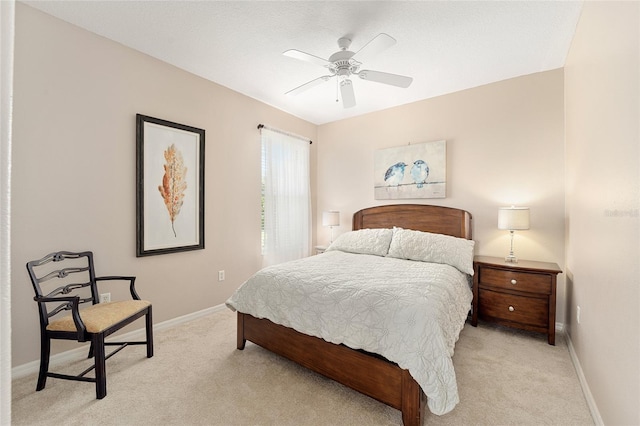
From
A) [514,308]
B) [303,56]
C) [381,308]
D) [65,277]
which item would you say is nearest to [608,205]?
[381,308]

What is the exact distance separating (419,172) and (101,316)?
3.63 m

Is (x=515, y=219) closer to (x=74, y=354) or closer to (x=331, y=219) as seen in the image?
(x=331, y=219)

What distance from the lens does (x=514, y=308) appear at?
2828 mm

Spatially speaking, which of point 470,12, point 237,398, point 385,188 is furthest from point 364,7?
point 237,398

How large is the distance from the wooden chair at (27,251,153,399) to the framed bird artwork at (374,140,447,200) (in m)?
3.18

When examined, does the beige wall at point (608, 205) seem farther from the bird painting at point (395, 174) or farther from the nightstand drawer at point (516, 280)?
the bird painting at point (395, 174)

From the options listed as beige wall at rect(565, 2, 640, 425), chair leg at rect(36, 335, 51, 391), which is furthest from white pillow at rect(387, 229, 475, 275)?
chair leg at rect(36, 335, 51, 391)

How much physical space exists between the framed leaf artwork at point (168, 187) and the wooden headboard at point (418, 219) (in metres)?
2.27

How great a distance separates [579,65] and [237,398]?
3565 mm

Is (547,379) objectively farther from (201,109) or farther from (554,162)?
(201,109)

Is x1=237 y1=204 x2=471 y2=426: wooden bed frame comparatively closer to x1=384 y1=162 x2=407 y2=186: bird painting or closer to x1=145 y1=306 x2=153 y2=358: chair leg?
x1=145 y1=306 x2=153 y2=358: chair leg

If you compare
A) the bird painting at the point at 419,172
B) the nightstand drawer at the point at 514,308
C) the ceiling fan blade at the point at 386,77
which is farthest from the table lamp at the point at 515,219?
the ceiling fan blade at the point at 386,77

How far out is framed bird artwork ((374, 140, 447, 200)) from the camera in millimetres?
3717

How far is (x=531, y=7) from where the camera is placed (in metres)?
2.15
